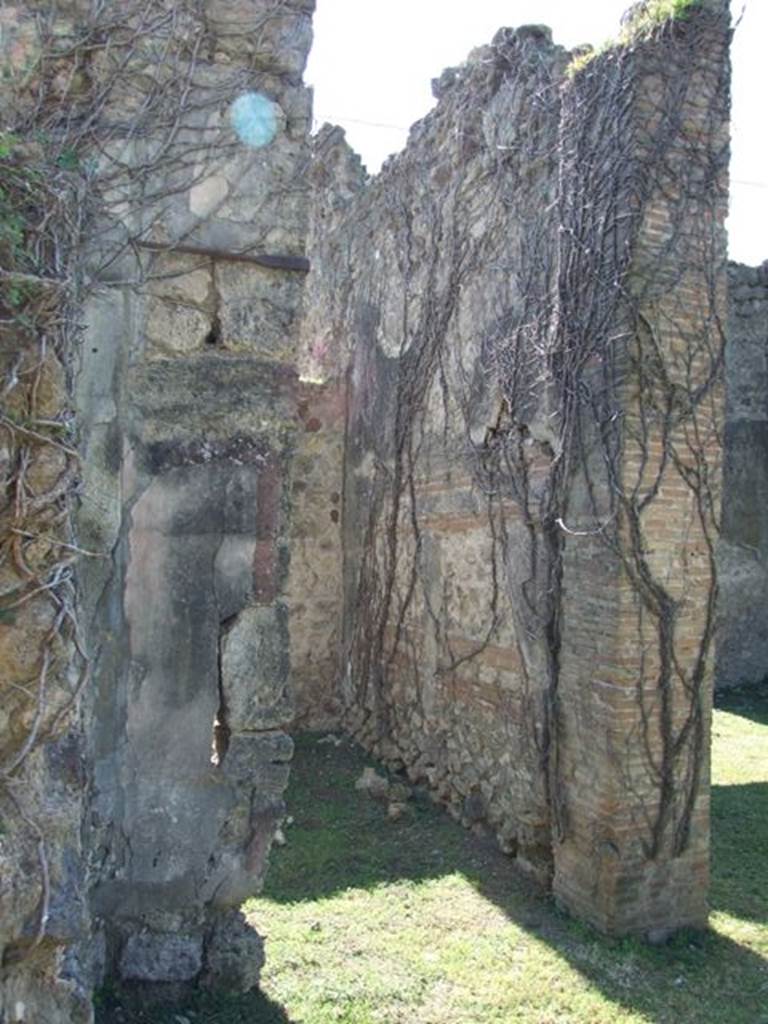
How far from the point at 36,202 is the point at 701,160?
3369mm

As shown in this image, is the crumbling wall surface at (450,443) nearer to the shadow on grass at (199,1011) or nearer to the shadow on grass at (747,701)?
the shadow on grass at (199,1011)

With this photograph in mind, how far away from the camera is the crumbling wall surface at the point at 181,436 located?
3.49m

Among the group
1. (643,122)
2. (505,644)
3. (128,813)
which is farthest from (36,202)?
(505,644)

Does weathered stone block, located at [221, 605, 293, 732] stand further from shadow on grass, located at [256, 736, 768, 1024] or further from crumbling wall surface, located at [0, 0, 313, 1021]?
shadow on grass, located at [256, 736, 768, 1024]

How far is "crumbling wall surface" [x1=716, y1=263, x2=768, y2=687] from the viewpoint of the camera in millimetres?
10547

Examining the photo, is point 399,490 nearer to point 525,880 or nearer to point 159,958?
point 525,880

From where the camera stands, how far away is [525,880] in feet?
17.9

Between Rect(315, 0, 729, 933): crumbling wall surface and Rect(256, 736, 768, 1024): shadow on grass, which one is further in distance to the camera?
Rect(315, 0, 729, 933): crumbling wall surface

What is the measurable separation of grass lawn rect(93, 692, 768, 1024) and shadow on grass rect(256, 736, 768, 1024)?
0.03ft

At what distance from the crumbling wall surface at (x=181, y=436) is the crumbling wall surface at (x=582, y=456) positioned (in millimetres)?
1781

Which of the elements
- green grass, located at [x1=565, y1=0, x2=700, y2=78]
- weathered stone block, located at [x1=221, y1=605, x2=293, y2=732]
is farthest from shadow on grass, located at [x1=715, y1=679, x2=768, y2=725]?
weathered stone block, located at [x1=221, y1=605, x2=293, y2=732]

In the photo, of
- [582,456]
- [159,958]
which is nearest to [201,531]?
[159,958]

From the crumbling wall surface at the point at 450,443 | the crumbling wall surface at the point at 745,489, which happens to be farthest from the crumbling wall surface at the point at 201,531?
the crumbling wall surface at the point at 745,489

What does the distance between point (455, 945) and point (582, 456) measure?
2392mm
